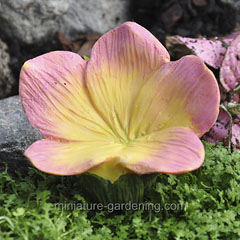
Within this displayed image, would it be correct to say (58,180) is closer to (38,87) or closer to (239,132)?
(38,87)

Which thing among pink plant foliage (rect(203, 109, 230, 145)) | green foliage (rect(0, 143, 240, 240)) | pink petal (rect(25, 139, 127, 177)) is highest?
pink petal (rect(25, 139, 127, 177))

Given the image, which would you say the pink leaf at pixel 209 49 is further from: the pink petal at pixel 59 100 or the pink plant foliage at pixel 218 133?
the pink petal at pixel 59 100

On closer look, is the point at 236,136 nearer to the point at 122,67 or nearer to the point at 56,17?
the point at 122,67

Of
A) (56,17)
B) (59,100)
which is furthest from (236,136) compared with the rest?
(56,17)

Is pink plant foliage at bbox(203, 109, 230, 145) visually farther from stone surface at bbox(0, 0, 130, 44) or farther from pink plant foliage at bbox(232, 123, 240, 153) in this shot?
stone surface at bbox(0, 0, 130, 44)

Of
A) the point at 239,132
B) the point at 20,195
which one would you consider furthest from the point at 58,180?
the point at 239,132

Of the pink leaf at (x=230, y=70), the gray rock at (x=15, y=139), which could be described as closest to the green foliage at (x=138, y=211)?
the gray rock at (x=15, y=139)

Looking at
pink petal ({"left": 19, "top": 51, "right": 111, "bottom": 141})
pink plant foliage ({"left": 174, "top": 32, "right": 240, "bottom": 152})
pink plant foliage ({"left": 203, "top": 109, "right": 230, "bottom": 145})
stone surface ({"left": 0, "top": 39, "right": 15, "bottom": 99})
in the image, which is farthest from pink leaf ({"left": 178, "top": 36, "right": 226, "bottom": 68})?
stone surface ({"left": 0, "top": 39, "right": 15, "bottom": 99})
